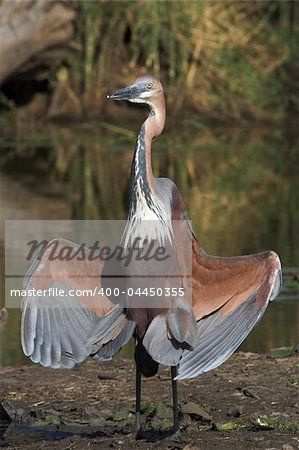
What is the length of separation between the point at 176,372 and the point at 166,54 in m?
13.8

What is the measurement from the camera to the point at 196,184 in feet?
48.0

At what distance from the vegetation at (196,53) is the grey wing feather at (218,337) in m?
12.8

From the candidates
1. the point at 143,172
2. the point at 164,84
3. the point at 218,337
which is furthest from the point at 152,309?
the point at 164,84

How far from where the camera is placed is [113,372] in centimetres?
697

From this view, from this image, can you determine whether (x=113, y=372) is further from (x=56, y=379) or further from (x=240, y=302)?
(x=240, y=302)

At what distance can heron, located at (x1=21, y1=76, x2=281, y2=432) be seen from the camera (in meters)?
5.63

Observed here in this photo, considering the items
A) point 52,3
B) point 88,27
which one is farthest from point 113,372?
point 88,27

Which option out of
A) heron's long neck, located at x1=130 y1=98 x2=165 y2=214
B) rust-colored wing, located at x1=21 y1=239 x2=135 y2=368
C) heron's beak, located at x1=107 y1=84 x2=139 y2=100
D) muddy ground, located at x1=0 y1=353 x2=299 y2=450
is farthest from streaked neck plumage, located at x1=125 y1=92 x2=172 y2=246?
muddy ground, located at x1=0 y1=353 x2=299 y2=450

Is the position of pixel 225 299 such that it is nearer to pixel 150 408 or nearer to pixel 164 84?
pixel 150 408

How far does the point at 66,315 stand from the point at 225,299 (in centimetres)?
73

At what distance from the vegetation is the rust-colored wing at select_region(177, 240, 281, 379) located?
1279cm

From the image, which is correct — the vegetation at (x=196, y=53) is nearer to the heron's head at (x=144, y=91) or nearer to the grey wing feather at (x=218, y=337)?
the heron's head at (x=144, y=91)

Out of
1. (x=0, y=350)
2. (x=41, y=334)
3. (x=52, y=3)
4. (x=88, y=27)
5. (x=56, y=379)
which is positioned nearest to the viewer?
(x=41, y=334)

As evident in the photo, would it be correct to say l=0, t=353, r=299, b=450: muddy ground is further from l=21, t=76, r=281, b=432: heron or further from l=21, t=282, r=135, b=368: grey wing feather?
l=21, t=282, r=135, b=368: grey wing feather
